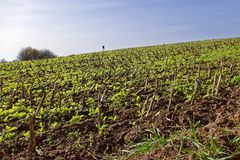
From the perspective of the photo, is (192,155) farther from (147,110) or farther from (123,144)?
(147,110)

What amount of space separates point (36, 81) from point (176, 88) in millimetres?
6985

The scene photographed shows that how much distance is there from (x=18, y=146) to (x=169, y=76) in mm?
6831

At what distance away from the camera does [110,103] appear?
943 cm

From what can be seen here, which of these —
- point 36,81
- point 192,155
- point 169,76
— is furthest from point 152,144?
point 36,81

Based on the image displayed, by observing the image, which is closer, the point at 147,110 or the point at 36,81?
the point at 147,110

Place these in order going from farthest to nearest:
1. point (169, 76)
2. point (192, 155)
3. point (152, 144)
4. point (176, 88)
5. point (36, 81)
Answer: point (36, 81) < point (169, 76) < point (176, 88) < point (152, 144) < point (192, 155)

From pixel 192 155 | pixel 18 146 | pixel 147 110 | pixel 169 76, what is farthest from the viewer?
pixel 169 76

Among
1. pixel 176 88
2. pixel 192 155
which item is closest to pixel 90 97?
pixel 176 88

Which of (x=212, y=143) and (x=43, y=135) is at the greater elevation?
(x=212, y=143)

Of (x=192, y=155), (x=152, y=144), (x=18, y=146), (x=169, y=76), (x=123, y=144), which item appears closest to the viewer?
A: (x=192, y=155)

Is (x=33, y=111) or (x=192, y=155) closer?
(x=192, y=155)

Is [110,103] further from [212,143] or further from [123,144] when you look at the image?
[212,143]

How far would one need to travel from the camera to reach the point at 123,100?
9.53m

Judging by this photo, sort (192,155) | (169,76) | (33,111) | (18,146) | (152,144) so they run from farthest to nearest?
(169,76), (33,111), (18,146), (152,144), (192,155)
